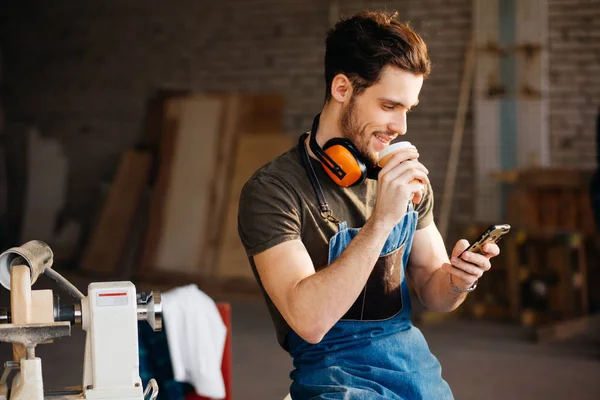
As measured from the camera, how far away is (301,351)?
211cm

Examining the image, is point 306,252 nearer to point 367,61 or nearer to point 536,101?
point 367,61

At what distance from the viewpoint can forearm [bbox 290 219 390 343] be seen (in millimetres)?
1916

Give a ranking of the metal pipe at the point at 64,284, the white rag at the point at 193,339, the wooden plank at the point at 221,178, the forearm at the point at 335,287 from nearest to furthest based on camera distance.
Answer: the metal pipe at the point at 64,284
the forearm at the point at 335,287
the white rag at the point at 193,339
the wooden plank at the point at 221,178

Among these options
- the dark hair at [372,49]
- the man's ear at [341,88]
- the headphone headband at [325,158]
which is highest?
the dark hair at [372,49]

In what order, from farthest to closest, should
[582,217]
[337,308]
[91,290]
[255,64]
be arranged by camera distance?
1. [255,64]
2. [582,217]
3. [337,308]
4. [91,290]

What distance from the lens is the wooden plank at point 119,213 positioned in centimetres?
841

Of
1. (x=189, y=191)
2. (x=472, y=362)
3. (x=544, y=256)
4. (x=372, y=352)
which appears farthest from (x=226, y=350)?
(x=189, y=191)

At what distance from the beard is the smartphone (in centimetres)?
31

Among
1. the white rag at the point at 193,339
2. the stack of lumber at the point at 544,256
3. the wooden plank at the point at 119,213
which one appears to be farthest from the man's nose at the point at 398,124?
the wooden plank at the point at 119,213

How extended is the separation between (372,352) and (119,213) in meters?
6.75

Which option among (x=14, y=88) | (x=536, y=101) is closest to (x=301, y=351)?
(x=536, y=101)

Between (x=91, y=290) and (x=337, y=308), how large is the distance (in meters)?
0.55

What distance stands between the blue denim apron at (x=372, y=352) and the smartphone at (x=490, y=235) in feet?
0.65

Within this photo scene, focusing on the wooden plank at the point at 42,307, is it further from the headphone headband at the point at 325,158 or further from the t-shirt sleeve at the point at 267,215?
the headphone headband at the point at 325,158
